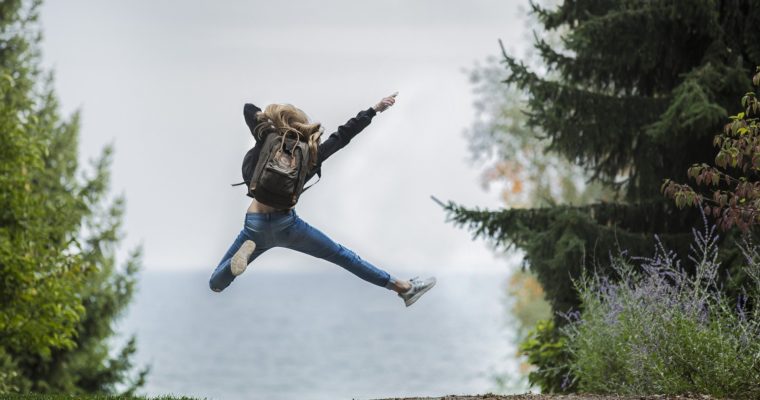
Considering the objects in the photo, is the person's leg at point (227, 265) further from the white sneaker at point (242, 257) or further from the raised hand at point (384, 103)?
the raised hand at point (384, 103)

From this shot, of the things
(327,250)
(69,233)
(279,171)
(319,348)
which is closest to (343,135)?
(279,171)

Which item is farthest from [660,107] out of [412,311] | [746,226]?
[412,311]

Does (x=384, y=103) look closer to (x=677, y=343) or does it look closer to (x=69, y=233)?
(x=677, y=343)

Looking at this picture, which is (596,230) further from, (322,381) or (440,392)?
(322,381)

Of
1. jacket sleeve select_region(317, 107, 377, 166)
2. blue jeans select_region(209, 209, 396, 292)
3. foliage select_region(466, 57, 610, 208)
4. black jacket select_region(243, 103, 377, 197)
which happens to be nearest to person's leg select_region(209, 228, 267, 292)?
blue jeans select_region(209, 209, 396, 292)

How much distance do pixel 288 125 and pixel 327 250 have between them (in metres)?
0.98

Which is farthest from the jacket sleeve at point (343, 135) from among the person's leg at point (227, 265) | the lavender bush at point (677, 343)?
the lavender bush at point (677, 343)

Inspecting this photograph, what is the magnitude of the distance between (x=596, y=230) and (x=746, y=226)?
309cm

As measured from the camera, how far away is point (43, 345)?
11.4 meters

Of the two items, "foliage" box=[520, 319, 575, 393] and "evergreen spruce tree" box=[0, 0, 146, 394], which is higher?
"evergreen spruce tree" box=[0, 0, 146, 394]

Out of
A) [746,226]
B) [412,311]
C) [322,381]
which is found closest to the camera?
[746,226]

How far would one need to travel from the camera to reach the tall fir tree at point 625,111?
34.1ft

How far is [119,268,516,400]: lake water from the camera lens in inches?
2211

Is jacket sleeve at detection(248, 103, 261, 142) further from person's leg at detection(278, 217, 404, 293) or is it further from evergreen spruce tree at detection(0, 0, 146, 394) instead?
evergreen spruce tree at detection(0, 0, 146, 394)
